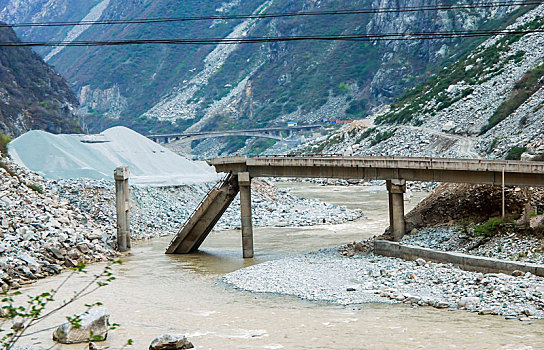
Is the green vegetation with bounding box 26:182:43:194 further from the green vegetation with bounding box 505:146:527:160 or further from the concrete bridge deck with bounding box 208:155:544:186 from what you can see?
the green vegetation with bounding box 505:146:527:160

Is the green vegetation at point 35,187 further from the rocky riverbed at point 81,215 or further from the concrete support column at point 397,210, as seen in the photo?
the concrete support column at point 397,210

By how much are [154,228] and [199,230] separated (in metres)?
9.62

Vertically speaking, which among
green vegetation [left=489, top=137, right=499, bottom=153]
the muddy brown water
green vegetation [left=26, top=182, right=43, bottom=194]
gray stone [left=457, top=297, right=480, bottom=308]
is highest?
green vegetation [left=489, top=137, right=499, bottom=153]

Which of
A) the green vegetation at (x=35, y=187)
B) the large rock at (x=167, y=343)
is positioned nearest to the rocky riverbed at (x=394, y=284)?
the large rock at (x=167, y=343)

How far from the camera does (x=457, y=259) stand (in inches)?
1163

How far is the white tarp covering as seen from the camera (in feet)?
184

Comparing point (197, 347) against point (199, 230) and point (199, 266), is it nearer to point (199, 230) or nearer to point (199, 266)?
point (199, 266)

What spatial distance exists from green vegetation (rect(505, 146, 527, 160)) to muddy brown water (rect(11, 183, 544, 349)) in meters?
32.3

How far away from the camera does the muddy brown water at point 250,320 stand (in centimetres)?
2125

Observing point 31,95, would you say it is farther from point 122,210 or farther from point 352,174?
point 352,174

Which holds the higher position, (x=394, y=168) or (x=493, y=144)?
(x=394, y=168)

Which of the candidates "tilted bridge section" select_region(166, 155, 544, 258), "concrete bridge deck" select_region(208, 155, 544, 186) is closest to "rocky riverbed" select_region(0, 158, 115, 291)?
"tilted bridge section" select_region(166, 155, 544, 258)

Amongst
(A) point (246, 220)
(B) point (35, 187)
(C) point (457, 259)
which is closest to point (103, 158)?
(B) point (35, 187)

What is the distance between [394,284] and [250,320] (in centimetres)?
604
